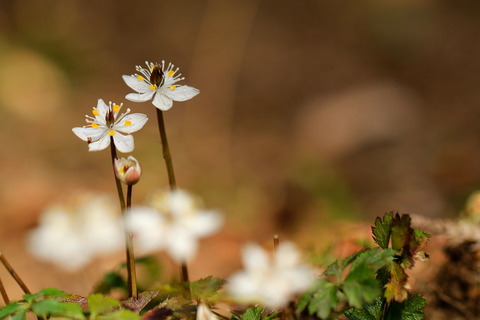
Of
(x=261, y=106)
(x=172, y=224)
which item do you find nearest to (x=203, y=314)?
(x=172, y=224)

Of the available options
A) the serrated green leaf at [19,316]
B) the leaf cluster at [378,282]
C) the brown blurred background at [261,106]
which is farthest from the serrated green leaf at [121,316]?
the brown blurred background at [261,106]

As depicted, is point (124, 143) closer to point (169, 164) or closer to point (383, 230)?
point (169, 164)

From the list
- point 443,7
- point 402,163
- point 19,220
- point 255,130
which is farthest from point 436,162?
point 19,220

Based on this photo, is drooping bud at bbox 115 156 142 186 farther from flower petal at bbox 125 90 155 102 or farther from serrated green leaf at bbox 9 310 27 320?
serrated green leaf at bbox 9 310 27 320

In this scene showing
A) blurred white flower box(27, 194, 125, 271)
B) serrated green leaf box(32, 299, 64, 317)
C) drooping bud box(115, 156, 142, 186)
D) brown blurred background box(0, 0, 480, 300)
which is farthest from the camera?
brown blurred background box(0, 0, 480, 300)

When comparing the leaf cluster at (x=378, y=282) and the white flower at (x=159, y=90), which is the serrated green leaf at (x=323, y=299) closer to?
the leaf cluster at (x=378, y=282)

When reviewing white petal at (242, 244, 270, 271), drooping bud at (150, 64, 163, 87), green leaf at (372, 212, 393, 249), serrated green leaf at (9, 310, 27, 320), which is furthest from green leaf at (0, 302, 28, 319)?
green leaf at (372, 212, 393, 249)

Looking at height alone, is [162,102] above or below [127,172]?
above

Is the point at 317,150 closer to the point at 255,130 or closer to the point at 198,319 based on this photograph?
the point at 255,130

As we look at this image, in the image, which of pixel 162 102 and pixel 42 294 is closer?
pixel 42 294
